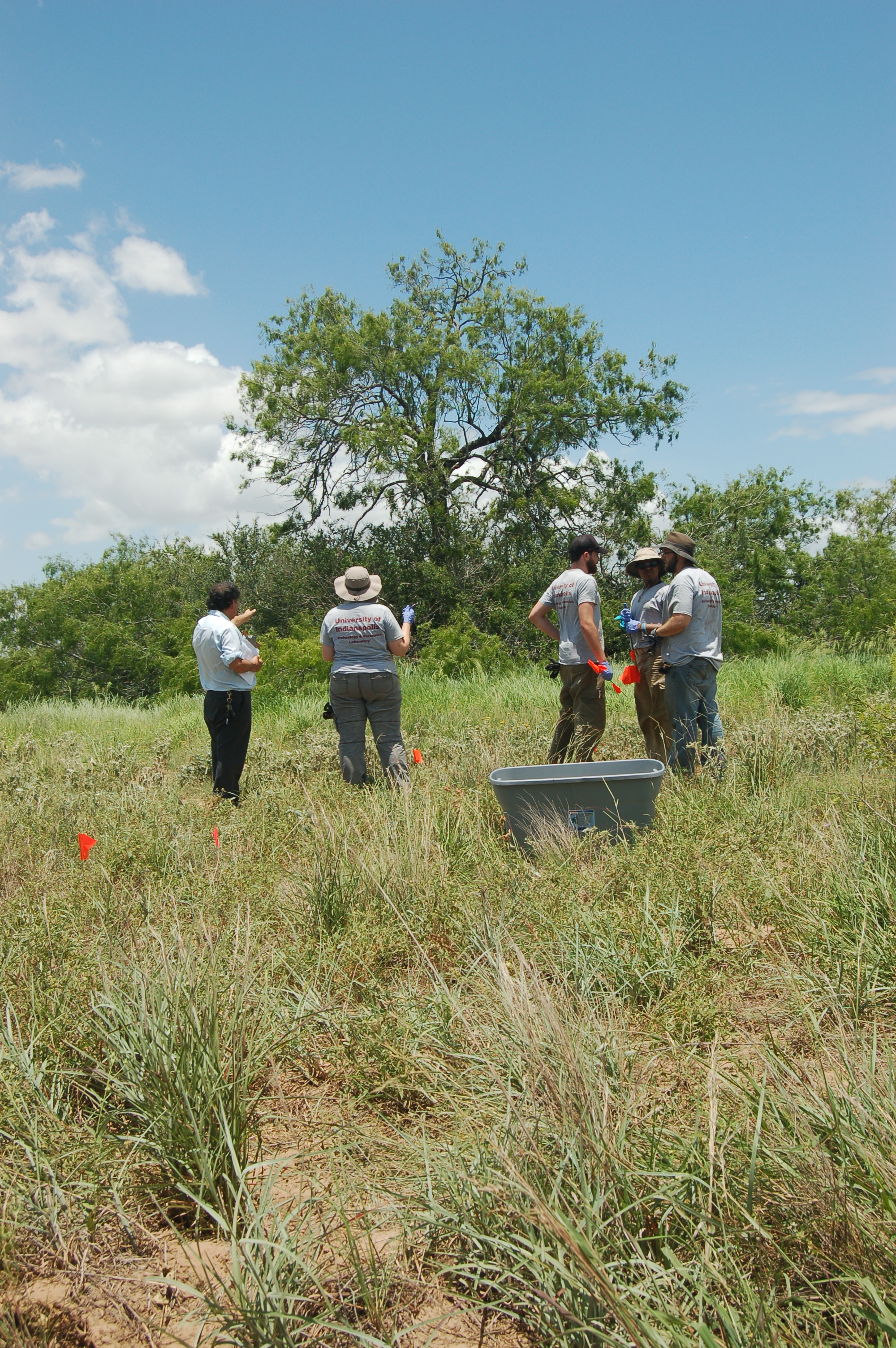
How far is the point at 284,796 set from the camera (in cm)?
589

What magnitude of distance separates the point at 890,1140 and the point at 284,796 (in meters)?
Result: 4.55

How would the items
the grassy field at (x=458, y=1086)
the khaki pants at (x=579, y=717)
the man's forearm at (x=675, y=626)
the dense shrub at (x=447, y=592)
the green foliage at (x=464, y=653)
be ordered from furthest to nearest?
the dense shrub at (x=447, y=592)
the green foliage at (x=464, y=653)
the khaki pants at (x=579, y=717)
the man's forearm at (x=675, y=626)
the grassy field at (x=458, y=1086)

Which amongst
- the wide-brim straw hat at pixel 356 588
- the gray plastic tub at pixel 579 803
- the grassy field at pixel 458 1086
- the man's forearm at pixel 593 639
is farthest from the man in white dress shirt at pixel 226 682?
the gray plastic tub at pixel 579 803

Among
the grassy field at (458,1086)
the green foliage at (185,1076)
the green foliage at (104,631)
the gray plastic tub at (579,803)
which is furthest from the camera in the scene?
the green foliage at (104,631)

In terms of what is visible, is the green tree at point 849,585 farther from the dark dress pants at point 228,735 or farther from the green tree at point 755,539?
the dark dress pants at point 228,735

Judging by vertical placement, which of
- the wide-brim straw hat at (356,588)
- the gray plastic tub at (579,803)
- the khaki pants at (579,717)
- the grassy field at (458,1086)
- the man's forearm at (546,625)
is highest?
the wide-brim straw hat at (356,588)

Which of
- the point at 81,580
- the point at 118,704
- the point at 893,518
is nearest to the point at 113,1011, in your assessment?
the point at 118,704

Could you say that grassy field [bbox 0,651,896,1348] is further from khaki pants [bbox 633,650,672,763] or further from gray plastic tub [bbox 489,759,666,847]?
khaki pants [bbox 633,650,672,763]

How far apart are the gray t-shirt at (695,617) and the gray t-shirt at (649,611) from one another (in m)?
0.29

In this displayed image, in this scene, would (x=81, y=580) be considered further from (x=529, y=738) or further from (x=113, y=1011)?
(x=113, y=1011)

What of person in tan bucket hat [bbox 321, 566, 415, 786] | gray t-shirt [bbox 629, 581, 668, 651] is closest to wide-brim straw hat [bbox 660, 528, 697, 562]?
gray t-shirt [bbox 629, 581, 668, 651]

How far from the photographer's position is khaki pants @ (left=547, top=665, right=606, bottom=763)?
5922 millimetres

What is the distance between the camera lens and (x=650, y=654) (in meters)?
6.20

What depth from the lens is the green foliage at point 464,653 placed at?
14188 mm
